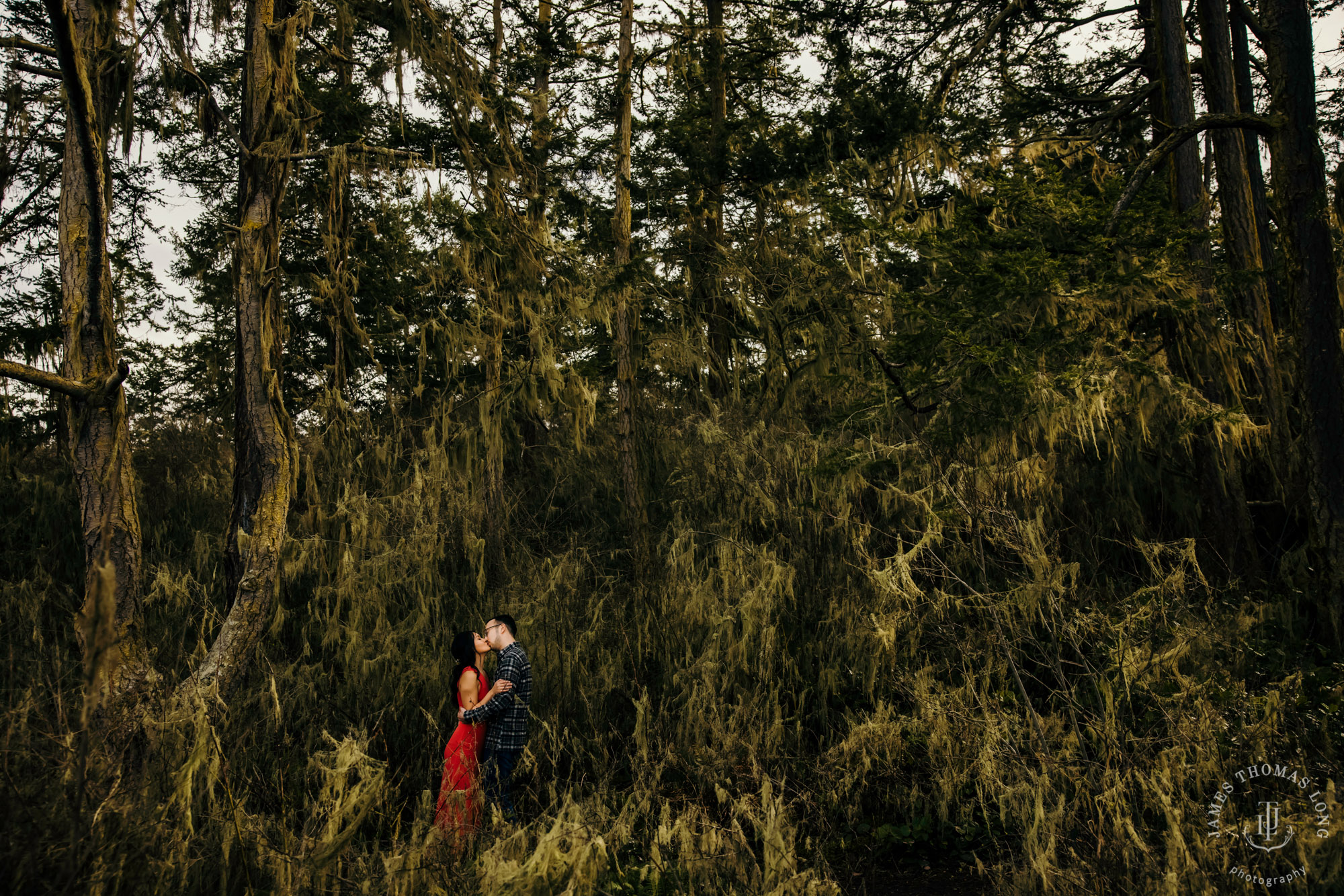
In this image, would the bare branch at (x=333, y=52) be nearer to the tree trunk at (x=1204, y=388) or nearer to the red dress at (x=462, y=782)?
the red dress at (x=462, y=782)

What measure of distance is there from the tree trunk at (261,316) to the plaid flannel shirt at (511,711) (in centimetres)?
181

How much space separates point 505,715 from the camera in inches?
185

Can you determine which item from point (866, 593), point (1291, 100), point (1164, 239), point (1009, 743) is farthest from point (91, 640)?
A: point (1291, 100)

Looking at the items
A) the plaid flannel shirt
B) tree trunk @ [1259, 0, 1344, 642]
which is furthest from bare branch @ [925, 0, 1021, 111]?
the plaid flannel shirt

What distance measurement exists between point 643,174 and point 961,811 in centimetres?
792

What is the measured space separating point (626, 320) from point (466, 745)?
4.86m

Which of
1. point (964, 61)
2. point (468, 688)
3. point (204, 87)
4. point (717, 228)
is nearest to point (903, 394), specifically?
point (468, 688)

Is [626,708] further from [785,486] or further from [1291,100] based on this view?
[1291,100]

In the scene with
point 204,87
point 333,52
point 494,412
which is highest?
point 333,52

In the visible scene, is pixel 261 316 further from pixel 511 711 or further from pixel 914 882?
pixel 914 882

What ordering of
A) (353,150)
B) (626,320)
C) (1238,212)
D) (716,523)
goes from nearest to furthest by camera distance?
(353,150)
(1238,212)
(716,523)
(626,320)


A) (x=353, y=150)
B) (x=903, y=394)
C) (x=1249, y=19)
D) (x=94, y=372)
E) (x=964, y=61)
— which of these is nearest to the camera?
(x=94, y=372)

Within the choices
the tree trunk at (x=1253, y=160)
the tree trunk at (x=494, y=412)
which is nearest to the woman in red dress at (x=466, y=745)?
the tree trunk at (x=494, y=412)

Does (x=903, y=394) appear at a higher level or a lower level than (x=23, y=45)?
lower
